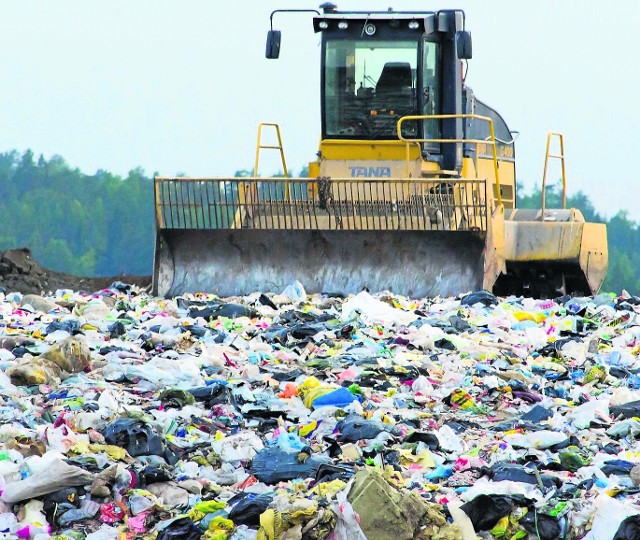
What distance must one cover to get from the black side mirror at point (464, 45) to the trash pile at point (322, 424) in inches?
94.7

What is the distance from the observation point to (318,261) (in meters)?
11.7

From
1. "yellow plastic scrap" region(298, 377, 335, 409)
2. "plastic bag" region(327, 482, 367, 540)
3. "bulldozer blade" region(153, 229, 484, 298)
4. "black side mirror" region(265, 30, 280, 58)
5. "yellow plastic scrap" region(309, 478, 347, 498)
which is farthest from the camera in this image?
"black side mirror" region(265, 30, 280, 58)

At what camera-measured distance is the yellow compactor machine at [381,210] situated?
11.5m

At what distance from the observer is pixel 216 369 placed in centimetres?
771

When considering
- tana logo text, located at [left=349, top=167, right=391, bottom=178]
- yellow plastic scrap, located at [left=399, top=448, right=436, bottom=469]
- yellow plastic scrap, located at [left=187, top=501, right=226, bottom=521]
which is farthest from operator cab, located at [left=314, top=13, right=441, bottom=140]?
yellow plastic scrap, located at [left=187, top=501, right=226, bottom=521]

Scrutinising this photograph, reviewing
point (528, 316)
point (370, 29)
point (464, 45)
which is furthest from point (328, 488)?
point (370, 29)

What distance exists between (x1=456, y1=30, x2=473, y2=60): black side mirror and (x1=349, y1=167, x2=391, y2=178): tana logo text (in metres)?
1.81

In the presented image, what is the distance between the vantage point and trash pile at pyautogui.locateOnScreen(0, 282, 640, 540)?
15.7 ft

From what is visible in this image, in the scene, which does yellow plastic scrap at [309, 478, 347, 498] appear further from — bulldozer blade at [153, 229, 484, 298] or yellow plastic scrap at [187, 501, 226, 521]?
bulldozer blade at [153, 229, 484, 298]

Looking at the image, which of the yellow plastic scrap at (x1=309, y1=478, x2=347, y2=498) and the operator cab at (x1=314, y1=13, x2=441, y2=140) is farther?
the operator cab at (x1=314, y1=13, x2=441, y2=140)

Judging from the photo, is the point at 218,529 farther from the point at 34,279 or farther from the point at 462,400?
the point at 34,279

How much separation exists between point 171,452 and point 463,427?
1.61 meters

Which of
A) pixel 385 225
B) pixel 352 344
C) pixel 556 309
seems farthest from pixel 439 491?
pixel 385 225

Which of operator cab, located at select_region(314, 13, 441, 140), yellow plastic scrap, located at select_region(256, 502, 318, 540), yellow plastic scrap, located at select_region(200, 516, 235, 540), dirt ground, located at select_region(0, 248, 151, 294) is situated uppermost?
operator cab, located at select_region(314, 13, 441, 140)
